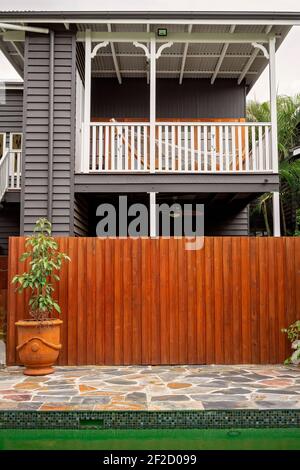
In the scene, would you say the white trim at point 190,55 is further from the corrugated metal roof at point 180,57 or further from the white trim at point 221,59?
the white trim at point 221,59

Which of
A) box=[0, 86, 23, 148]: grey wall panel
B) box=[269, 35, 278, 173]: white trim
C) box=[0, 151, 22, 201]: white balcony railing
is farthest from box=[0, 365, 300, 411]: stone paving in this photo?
box=[0, 86, 23, 148]: grey wall panel

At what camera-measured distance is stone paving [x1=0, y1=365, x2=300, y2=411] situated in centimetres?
509

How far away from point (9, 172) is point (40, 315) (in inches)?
211

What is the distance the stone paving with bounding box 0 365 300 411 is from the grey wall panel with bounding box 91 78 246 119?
6820 mm

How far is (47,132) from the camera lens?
9.41 m

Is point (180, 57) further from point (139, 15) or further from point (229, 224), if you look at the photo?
point (229, 224)

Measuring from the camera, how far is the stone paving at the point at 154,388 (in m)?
5.09

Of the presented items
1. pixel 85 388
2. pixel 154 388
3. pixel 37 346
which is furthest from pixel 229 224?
pixel 85 388

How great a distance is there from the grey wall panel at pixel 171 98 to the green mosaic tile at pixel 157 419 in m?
8.52

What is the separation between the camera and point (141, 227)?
40.3ft

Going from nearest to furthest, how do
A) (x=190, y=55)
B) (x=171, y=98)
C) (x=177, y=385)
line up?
(x=177, y=385), (x=190, y=55), (x=171, y=98)

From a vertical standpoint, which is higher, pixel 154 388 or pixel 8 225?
pixel 8 225

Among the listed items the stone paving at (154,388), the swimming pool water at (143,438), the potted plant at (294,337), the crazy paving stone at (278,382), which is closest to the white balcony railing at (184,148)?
the potted plant at (294,337)

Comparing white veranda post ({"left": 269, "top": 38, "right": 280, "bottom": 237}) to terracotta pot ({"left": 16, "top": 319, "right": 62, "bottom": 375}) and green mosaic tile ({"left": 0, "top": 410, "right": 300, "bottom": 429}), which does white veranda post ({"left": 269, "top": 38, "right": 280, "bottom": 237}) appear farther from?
green mosaic tile ({"left": 0, "top": 410, "right": 300, "bottom": 429})
